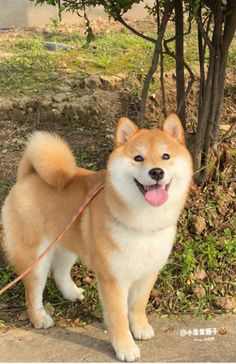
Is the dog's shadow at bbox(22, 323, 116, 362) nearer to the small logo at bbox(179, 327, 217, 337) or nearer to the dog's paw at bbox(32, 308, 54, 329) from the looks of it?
the dog's paw at bbox(32, 308, 54, 329)

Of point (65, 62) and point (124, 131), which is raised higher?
point (124, 131)

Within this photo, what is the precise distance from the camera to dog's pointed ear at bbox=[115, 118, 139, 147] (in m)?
3.20

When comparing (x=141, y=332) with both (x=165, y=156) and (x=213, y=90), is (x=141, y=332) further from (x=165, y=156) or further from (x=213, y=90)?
(x=213, y=90)

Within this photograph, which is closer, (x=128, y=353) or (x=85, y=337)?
(x=128, y=353)

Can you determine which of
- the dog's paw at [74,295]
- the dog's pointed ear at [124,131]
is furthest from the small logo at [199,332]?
the dog's pointed ear at [124,131]

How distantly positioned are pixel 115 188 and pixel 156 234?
1.29 feet

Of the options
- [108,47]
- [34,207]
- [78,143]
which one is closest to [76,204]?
[34,207]

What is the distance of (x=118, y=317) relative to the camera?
129 inches

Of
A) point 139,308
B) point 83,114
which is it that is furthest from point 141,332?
point 83,114

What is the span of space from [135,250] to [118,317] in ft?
1.44

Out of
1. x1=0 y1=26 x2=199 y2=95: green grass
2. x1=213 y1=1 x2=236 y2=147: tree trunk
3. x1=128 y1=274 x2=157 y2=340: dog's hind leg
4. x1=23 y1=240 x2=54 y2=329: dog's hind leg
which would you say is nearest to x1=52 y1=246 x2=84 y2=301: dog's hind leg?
x1=23 y1=240 x2=54 y2=329: dog's hind leg

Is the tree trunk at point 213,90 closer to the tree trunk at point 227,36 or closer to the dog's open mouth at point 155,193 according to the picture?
the tree trunk at point 227,36

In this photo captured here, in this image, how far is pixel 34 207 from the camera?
11.7ft

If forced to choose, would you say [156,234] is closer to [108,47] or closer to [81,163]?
[81,163]
